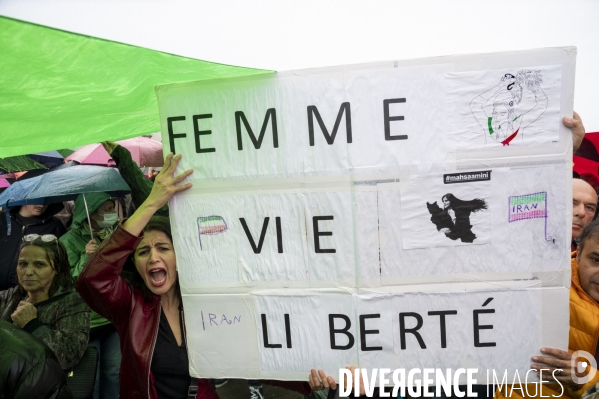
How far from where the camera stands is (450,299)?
7.40 feet

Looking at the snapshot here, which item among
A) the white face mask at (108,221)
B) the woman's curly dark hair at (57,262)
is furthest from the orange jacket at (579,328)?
the white face mask at (108,221)

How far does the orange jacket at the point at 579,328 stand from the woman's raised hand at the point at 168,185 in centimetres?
Result: 174

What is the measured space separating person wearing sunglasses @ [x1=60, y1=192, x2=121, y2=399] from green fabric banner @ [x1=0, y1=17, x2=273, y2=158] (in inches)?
69.2

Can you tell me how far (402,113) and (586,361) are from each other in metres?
1.31

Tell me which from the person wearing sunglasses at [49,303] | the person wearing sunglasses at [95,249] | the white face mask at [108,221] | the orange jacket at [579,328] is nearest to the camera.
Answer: the orange jacket at [579,328]

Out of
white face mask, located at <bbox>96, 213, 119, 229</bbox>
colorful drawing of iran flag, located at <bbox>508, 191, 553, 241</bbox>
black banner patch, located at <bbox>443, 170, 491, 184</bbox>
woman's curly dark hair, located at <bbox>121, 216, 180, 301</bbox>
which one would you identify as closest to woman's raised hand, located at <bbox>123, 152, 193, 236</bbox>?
woman's curly dark hair, located at <bbox>121, 216, 180, 301</bbox>

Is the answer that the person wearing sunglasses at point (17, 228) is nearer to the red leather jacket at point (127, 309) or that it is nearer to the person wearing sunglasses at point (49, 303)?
the person wearing sunglasses at point (49, 303)

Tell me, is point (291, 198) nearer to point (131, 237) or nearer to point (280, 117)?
point (280, 117)

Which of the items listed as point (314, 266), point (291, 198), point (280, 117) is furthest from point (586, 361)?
point (280, 117)

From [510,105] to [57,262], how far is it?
124 inches

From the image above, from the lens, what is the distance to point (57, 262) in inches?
147

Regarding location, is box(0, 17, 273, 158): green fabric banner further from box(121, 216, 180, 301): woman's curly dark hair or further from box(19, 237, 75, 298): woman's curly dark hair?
box(19, 237, 75, 298): woman's curly dark hair

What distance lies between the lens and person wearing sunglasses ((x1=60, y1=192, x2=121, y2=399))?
402 cm

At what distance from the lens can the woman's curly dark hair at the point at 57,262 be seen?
369cm
